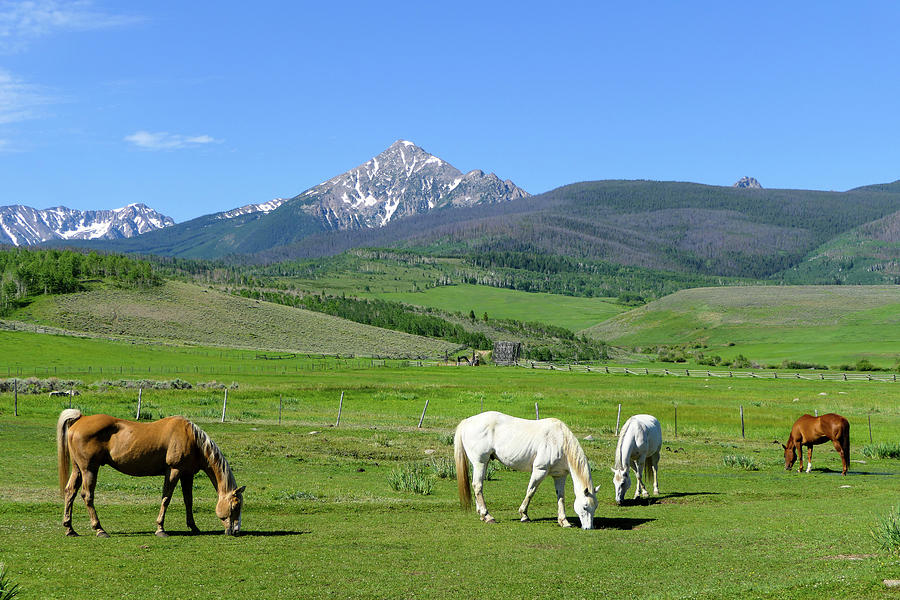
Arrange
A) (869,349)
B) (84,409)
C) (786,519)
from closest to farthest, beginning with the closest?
(786,519) < (84,409) < (869,349)

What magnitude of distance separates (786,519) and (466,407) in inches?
1557

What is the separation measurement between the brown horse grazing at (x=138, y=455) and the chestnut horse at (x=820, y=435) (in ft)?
68.4

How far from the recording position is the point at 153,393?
190 ft

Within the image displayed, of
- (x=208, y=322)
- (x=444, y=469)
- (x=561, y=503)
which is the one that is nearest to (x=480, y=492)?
(x=561, y=503)

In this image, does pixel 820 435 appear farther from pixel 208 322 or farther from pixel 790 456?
pixel 208 322

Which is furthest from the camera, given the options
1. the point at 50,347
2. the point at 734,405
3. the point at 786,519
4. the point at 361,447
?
the point at 50,347

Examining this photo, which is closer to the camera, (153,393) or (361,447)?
(361,447)

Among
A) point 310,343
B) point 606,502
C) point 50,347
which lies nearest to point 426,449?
point 606,502

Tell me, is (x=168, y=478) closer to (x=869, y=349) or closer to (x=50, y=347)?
(x=50, y=347)

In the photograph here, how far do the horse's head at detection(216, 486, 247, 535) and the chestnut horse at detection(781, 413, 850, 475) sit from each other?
20.5m

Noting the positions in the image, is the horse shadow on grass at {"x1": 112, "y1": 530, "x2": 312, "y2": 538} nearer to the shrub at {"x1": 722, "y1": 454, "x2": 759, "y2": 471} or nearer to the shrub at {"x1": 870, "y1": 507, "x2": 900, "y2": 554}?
the shrub at {"x1": 870, "y1": 507, "x2": 900, "y2": 554}

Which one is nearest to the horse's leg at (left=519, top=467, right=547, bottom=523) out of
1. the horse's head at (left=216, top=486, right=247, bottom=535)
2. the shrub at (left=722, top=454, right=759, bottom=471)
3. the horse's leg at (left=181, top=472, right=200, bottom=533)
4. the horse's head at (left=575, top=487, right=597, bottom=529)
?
the horse's head at (left=575, top=487, right=597, bottom=529)

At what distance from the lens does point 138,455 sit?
1459cm

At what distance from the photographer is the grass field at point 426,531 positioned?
11508 mm
